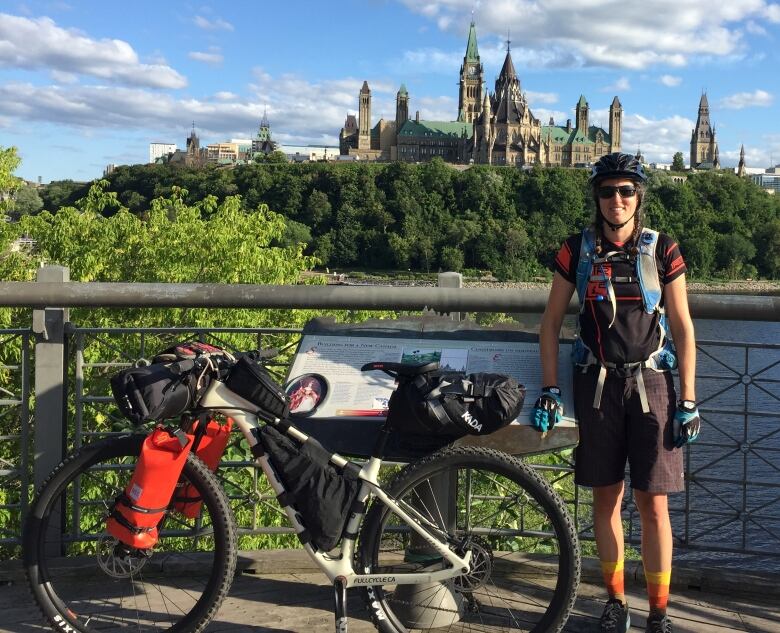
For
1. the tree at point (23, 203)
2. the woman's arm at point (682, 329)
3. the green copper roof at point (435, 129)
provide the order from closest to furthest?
the woman's arm at point (682, 329) < the tree at point (23, 203) < the green copper roof at point (435, 129)

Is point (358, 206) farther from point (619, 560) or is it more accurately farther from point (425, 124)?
point (619, 560)

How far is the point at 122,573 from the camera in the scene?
301 centimetres

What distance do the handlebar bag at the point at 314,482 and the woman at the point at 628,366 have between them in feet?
2.31

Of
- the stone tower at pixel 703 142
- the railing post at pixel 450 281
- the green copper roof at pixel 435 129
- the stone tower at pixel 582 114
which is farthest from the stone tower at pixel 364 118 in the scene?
the railing post at pixel 450 281

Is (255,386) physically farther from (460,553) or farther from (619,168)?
(619,168)

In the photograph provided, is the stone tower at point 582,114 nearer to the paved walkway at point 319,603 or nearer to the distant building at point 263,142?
the distant building at point 263,142

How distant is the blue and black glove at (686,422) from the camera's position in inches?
113

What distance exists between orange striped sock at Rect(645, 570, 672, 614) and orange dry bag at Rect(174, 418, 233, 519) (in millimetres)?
1587

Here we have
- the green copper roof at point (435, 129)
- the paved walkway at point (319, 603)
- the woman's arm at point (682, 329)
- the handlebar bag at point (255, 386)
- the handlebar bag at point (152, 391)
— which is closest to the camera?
the handlebar bag at point (152, 391)

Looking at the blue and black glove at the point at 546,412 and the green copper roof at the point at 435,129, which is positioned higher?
the green copper roof at the point at 435,129

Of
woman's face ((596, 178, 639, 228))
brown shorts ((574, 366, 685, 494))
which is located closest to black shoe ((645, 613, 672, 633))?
brown shorts ((574, 366, 685, 494))

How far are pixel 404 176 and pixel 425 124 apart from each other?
27.5 meters

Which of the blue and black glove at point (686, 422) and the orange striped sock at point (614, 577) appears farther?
the orange striped sock at point (614, 577)

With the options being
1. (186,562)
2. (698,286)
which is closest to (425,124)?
(698,286)
